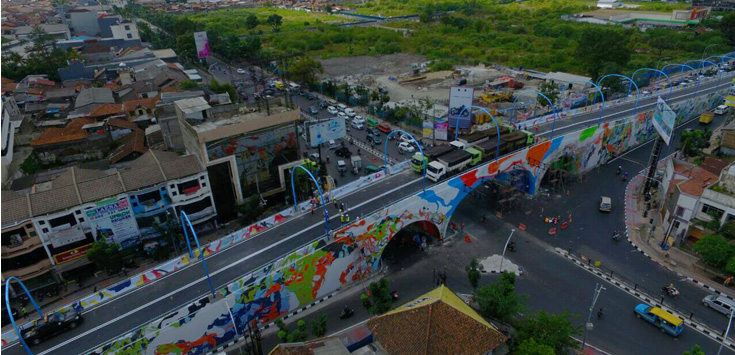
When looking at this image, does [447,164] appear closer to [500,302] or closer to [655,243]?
[500,302]

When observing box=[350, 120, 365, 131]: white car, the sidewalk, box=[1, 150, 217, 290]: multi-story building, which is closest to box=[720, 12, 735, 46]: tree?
the sidewalk

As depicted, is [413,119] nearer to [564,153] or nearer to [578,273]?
[564,153]

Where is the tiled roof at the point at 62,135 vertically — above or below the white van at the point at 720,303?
above

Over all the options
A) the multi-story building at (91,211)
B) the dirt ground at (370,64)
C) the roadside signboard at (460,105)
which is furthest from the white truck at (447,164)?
the dirt ground at (370,64)

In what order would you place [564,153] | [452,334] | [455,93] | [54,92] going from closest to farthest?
[452,334], [564,153], [455,93], [54,92]

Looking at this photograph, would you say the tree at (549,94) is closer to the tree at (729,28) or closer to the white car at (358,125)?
the white car at (358,125)

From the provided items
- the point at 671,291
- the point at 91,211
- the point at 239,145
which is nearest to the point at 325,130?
the point at 239,145

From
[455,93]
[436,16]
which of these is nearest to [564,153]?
[455,93]
